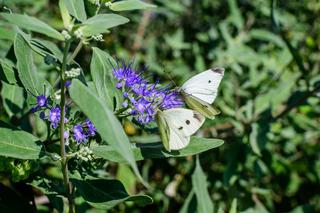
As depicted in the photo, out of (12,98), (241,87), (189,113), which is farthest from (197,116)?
(241,87)

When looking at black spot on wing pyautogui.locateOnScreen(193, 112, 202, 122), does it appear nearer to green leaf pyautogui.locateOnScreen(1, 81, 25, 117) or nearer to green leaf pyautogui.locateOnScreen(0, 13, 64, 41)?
green leaf pyautogui.locateOnScreen(0, 13, 64, 41)

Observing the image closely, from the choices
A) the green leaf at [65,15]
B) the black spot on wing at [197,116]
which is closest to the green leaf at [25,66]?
the green leaf at [65,15]

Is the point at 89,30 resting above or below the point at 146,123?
above

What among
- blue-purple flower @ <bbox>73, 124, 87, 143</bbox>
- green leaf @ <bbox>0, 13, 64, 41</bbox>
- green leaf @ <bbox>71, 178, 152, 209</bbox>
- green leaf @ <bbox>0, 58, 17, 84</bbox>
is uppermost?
green leaf @ <bbox>0, 13, 64, 41</bbox>

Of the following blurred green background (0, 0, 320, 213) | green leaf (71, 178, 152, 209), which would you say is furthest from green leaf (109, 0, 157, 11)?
blurred green background (0, 0, 320, 213)

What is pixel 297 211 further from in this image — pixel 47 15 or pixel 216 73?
pixel 47 15

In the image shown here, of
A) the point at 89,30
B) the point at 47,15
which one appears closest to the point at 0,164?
the point at 89,30

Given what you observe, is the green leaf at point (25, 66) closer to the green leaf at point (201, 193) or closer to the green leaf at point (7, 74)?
the green leaf at point (7, 74)
